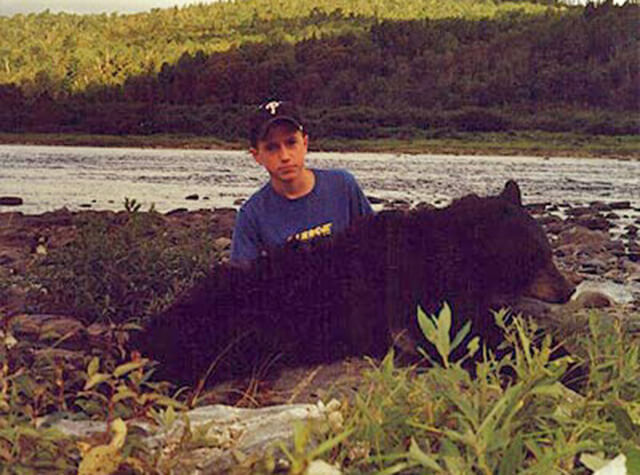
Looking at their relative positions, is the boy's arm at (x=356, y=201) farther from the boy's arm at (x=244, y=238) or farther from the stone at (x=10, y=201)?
the stone at (x=10, y=201)

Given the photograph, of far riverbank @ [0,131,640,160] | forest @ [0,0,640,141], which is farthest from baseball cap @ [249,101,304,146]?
far riverbank @ [0,131,640,160]

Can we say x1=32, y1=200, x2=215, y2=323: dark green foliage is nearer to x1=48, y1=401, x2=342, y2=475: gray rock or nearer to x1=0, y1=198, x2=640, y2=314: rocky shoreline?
x1=0, y1=198, x2=640, y2=314: rocky shoreline

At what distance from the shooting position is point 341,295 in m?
2.86

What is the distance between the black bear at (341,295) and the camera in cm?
275

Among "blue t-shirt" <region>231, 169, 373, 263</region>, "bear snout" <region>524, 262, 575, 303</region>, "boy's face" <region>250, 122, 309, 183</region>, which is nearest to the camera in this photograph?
"bear snout" <region>524, 262, 575, 303</region>

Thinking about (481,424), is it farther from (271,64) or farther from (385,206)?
(385,206)

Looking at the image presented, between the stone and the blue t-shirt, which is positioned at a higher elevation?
the blue t-shirt

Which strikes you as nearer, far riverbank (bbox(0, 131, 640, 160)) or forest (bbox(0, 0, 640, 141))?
forest (bbox(0, 0, 640, 141))

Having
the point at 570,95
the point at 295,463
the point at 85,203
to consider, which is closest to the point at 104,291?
the point at 85,203

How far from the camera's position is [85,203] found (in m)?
7.66

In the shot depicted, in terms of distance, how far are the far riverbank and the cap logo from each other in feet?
6.43

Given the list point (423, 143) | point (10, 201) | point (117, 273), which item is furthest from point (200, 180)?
point (117, 273)

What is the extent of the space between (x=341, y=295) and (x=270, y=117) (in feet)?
3.84

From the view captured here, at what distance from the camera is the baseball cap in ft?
12.4
